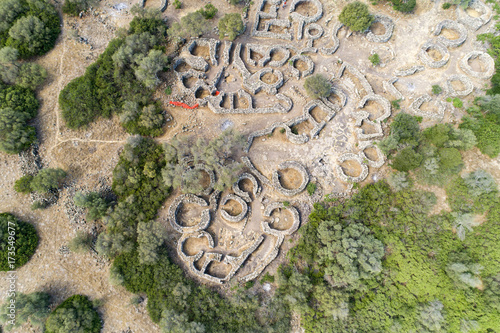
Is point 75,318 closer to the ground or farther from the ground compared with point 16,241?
closer to the ground

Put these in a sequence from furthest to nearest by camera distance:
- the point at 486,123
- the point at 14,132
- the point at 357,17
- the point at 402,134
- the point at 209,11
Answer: the point at 209,11 → the point at 357,17 → the point at 486,123 → the point at 402,134 → the point at 14,132

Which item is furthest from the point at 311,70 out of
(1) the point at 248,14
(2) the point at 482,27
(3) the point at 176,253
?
(3) the point at 176,253

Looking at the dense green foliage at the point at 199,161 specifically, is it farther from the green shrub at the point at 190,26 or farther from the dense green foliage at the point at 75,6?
the dense green foliage at the point at 75,6

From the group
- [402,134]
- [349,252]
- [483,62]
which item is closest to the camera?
[349,252]

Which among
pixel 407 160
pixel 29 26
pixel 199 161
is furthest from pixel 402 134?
pixel 29 26

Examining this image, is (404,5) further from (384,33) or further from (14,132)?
(14,132)

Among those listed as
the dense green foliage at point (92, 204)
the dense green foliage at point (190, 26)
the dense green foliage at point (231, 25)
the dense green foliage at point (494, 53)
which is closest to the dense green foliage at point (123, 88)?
the dense green foliage at point (190, 26)
